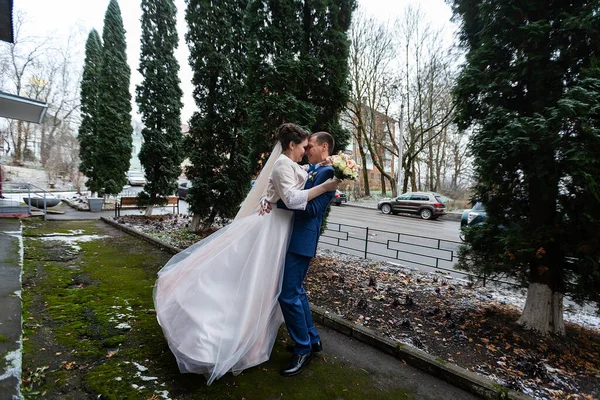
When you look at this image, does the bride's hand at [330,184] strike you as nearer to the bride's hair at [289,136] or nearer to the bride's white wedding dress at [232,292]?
the bride's white wedding dress at [232,292]

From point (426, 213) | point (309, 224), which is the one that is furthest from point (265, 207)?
point (426, 213)

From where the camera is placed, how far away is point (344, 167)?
2.35m

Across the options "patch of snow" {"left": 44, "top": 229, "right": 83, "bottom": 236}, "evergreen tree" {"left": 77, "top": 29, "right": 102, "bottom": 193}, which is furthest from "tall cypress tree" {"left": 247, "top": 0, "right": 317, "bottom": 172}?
"evergreen tree" {"left": 77, "top": 29, "right": 102, "bottom": 193}

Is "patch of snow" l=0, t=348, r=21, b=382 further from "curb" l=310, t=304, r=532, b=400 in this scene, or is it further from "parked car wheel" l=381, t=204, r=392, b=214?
"parked car wheel" l=381, t=204, r=392, b=214

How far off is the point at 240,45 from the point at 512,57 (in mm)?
7837

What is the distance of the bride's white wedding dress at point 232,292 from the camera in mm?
2250

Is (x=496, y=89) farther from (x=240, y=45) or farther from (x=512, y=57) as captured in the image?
(x=240, y=45)

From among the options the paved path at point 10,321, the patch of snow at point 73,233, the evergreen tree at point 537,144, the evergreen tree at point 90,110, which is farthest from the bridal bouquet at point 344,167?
the evergreen tree at point 90,110

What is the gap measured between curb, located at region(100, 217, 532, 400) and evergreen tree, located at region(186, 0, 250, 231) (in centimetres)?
579

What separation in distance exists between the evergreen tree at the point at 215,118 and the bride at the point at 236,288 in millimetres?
6292

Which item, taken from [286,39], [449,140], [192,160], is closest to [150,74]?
[192,160]

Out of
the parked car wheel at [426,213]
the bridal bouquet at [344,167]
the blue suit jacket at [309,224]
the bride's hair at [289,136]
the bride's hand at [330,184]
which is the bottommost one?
the parked car wheel at [426,213]

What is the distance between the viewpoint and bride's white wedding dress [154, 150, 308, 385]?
225cm

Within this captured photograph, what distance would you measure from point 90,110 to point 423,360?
21.9m
